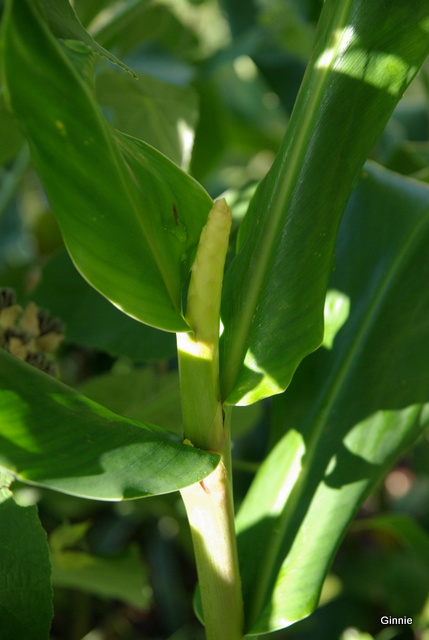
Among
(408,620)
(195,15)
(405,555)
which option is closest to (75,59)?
(408,620)

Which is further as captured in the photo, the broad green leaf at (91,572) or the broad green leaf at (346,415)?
the broad green leaf at (91,572)

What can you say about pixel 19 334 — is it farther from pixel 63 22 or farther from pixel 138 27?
pixel 138 27

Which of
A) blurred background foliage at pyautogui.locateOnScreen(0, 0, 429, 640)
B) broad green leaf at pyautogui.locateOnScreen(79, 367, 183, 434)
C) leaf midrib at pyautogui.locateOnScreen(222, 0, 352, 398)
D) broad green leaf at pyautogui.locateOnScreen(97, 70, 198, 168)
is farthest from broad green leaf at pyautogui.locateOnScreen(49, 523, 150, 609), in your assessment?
broad green leaf at pyautogui.locateOnScreen(97, 70, 198, 168)

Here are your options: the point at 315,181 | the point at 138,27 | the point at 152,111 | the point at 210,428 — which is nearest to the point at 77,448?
the point at 210,428

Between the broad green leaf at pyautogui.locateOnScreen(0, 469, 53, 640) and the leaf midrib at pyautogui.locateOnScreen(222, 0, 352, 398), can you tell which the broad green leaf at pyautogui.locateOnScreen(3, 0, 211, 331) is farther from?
the broad green leaf at pyautogui.locateOnScreen(0, 469, 53, 640)

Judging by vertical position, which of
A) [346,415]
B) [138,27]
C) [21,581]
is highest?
[138,27]

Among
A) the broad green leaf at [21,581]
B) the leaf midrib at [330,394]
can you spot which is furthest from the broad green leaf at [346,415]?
the broad green leaf at [21,581]

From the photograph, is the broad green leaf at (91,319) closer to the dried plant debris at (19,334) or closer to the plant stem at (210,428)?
the dried plant debris at (19,334)

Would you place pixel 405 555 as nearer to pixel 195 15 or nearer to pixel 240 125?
pixel 240 125
